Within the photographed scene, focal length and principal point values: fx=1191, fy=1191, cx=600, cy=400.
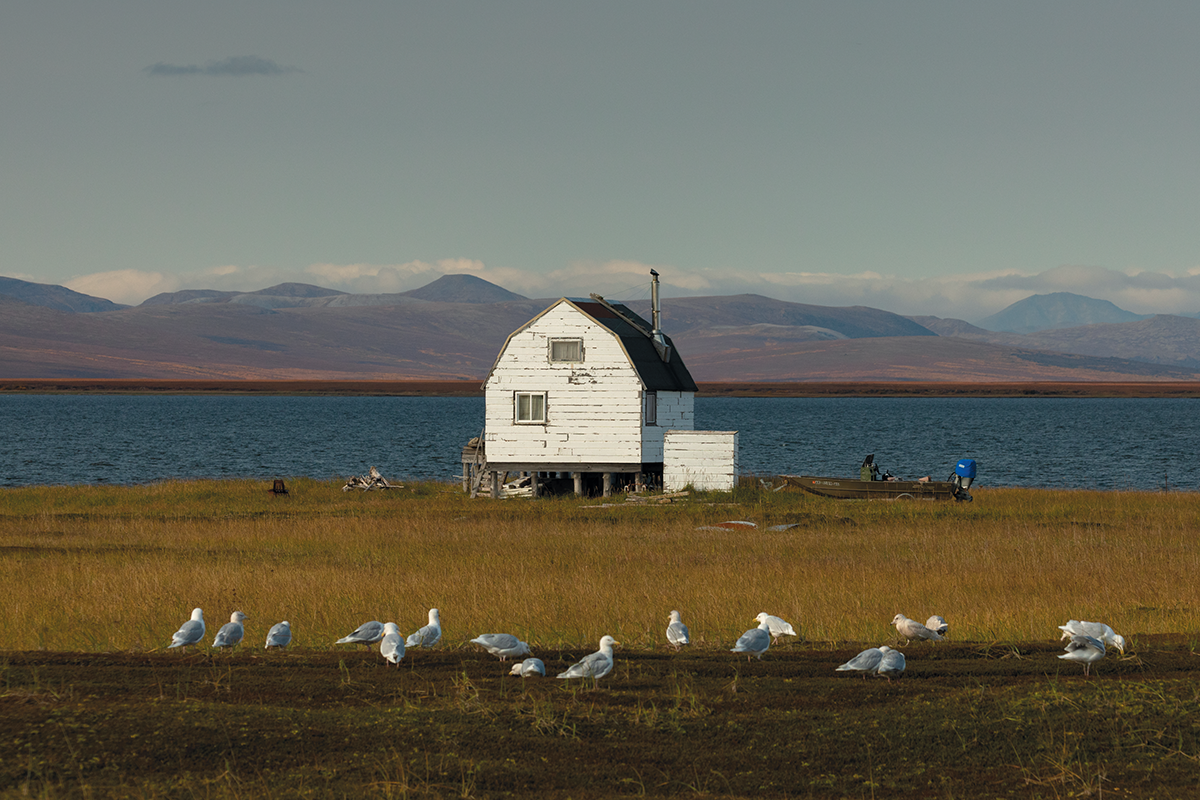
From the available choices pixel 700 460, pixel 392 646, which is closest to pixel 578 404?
pixel 700 460

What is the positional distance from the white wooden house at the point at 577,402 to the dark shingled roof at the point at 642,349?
0.24ft

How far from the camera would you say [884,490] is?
40.1 m

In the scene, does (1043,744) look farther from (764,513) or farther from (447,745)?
(764,513)

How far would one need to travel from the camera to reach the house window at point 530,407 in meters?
44.2

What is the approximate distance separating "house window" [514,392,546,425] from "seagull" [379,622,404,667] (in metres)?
31.2

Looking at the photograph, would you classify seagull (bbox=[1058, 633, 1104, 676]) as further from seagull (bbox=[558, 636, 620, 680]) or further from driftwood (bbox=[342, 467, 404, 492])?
driftwood (bbox=[342, 467, 404, 492])

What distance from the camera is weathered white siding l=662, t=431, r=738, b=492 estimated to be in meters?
41.3

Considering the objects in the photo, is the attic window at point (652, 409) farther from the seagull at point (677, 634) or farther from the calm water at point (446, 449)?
the seagull at point (677, 634)

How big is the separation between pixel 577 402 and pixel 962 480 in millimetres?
13791

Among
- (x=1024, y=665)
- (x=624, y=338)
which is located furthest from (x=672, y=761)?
(x=624, y=338)

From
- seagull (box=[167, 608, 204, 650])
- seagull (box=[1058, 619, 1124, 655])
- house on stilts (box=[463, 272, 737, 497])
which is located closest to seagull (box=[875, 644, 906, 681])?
seagull (box=[1058, 619, 1124, 655])

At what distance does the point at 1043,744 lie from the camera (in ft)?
33.5

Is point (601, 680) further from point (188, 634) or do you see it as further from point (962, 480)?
point (962, 480)

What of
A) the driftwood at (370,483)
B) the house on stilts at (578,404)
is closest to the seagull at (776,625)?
the house on stilts at (578,404)
